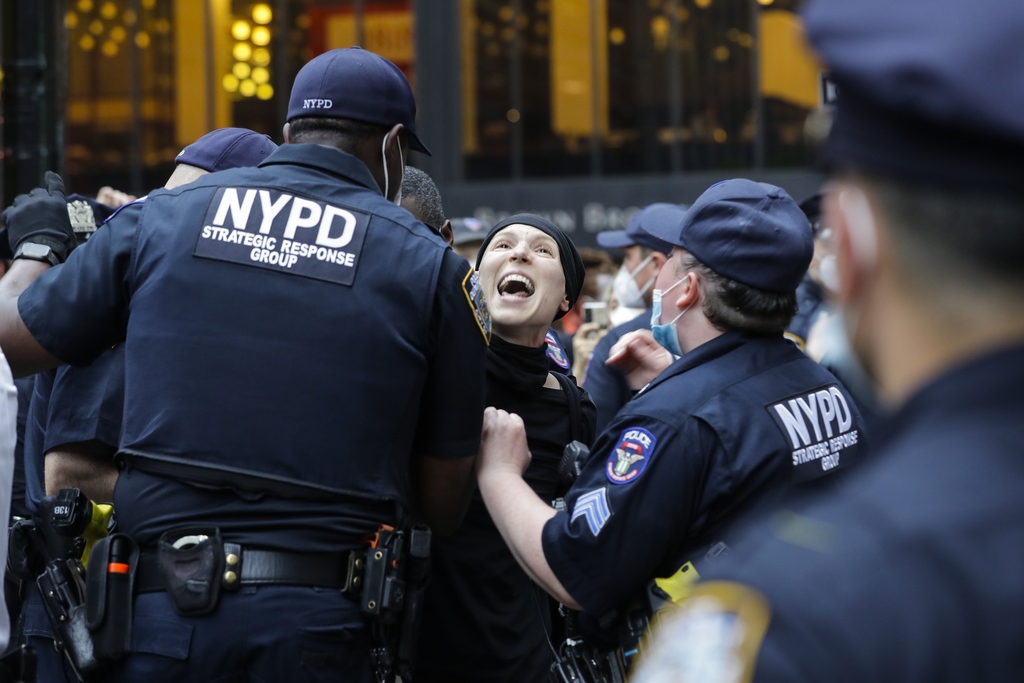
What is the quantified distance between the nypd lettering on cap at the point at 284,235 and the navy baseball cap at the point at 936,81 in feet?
5.95

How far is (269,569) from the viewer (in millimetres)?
2684

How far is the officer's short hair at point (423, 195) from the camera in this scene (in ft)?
15.4

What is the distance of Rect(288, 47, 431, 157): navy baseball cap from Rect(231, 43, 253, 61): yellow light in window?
24.4 meters

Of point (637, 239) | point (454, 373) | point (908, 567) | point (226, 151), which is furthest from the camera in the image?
point (637, 239)

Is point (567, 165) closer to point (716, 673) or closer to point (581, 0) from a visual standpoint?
point (581, 0)

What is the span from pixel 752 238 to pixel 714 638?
189cm

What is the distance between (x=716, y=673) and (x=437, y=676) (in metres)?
2.67

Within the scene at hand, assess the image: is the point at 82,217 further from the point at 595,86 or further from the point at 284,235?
the point at 595,86

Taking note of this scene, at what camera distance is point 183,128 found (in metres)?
26.4

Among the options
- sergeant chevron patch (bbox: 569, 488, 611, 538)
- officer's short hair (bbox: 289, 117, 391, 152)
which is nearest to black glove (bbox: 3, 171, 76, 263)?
officer's short hair (bbox: 289, 117, 391, 152)

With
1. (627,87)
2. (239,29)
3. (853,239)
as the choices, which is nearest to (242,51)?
(239,29)

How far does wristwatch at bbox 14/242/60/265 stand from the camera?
10.3 feet

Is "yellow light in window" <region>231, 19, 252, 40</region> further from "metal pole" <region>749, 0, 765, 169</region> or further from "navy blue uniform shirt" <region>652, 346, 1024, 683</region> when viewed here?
"navy blue uniform shirt" <region>652, 346, 1024, 683</region>

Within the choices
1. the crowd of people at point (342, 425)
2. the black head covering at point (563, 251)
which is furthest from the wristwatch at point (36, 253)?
the black head covering at point (563, 251)
